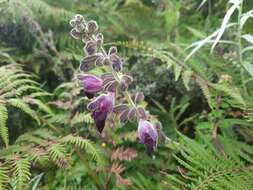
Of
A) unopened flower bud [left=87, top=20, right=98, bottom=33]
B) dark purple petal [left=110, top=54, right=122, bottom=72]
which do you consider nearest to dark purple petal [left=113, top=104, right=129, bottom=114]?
dark purple petal [left=110, top=54, right=122, bottom=72]

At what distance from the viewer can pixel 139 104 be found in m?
1.71

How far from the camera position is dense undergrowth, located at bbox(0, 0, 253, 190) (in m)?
1.43

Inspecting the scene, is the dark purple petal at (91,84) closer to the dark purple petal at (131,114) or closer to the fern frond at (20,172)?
the dark purple petal at (131,114)

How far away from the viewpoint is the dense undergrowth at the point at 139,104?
1428 millimetres

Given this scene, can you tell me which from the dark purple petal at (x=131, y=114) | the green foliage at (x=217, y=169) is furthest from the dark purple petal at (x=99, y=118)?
the green foliage at (x=217, y=169)

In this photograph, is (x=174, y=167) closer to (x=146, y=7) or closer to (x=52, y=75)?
(x=52, y=75)

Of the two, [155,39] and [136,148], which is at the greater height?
[155,39]

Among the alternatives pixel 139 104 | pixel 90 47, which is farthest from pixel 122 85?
pixel 139 104

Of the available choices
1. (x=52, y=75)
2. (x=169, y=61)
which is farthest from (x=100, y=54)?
(x=52, y=75)

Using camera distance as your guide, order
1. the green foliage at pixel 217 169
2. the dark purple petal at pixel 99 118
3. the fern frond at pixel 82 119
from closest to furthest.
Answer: the dark purple petal at pixel 99 118 → the green foliage at pixel 217 169 → the fern frond at pixel 82 119

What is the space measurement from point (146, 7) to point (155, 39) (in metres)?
0.28

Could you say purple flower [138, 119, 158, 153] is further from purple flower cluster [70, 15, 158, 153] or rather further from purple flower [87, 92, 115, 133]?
purple flower [87, 92, 115, 133]

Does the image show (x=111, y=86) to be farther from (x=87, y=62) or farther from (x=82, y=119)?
(x=82, y=119)

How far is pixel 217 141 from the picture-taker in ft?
4.87
